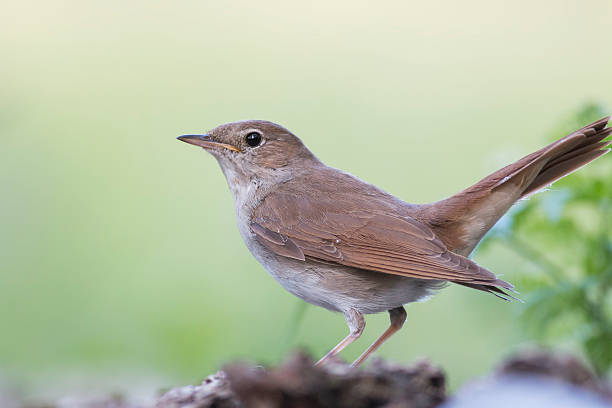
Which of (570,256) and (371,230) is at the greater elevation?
(371,230)

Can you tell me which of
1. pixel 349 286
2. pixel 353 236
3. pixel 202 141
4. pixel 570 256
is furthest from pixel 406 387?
pixel 570 256

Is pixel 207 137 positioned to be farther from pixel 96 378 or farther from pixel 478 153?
pixel 478 153

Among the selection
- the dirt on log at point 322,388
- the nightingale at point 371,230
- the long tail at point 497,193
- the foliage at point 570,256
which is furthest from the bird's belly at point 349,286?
the dirt on log at point 322,388

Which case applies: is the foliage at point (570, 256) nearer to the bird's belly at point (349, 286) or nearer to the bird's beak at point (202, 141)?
the bird's belly at point (349, 286)

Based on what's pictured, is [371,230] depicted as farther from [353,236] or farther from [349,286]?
[349,286]

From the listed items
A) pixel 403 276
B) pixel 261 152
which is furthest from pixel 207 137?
pixel 403 276

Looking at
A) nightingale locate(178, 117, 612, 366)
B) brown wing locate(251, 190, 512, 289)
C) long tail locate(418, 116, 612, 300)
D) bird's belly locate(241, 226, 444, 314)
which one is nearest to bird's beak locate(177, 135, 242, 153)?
nightingale locate(178, 117, 612, 366)

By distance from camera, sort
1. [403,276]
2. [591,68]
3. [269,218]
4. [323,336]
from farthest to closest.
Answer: [591,68]
[323,336]
[269,218]
[403,276]

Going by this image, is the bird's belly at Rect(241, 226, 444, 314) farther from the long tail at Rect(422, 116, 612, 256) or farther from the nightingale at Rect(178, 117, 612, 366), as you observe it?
the long tail at Rect(422, 116, 612, 256)
